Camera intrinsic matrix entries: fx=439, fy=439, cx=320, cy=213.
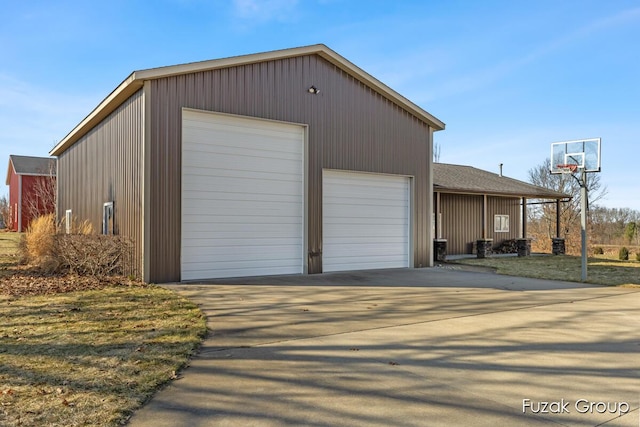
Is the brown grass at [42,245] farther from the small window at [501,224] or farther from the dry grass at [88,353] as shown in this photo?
the small window at [501,224]

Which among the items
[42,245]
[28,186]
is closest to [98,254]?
[42,245]

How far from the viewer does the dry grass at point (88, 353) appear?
3.27 m

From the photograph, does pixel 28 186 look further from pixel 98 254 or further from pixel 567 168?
pixel 567 168

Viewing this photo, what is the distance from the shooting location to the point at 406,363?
181 inches

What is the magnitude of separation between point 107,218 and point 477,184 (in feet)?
51.9

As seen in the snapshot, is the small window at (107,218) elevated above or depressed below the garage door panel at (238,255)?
above

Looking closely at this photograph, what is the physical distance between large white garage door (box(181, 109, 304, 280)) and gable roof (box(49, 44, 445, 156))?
1.08 meters

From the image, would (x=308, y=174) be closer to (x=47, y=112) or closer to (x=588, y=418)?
(x=588, y=418)

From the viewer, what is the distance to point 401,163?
46.8 ft

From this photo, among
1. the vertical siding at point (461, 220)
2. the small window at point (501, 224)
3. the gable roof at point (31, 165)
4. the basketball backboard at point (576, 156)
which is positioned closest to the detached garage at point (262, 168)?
the basketball backboard at point (576, 156)

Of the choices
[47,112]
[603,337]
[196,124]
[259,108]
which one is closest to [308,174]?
[259,108]

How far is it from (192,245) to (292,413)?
767 centimetres

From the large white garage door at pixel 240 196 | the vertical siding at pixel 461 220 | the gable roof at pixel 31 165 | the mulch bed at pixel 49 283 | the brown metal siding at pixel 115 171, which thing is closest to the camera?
the mulch bed at pixel 49 283

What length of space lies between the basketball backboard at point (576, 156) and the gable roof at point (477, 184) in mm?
4248
